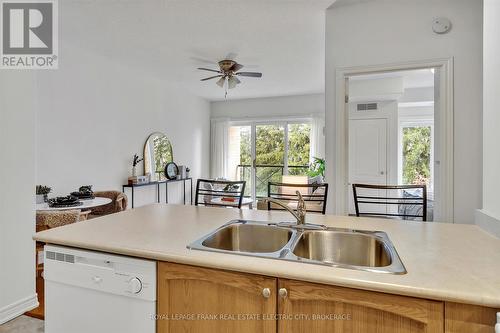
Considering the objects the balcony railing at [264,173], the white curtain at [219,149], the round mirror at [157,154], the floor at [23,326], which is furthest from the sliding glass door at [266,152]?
Answer: the floor at [23,326]

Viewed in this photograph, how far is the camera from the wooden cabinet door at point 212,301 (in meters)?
0.98

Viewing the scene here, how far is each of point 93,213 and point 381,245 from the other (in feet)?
11.0

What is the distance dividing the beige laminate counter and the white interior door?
3969 millimetres

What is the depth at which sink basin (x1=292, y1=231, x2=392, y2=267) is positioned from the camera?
1347 mm

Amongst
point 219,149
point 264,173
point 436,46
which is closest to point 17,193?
point 436,46

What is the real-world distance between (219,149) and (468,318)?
20.2 feet

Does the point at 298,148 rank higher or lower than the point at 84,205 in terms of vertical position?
higher

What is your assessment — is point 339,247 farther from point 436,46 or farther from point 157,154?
point 157,154

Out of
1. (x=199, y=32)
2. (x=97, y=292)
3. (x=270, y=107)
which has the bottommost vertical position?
(x=97, y=292)

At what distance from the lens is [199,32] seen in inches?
123

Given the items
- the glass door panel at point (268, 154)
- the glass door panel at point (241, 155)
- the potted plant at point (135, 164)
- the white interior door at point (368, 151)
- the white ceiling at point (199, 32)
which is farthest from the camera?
the glass door panel at point (241, 155)

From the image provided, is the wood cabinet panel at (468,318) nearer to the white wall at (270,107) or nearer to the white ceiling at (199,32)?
the white ceiling at (199,32)

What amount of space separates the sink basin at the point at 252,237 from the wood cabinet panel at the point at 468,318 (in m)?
0.74

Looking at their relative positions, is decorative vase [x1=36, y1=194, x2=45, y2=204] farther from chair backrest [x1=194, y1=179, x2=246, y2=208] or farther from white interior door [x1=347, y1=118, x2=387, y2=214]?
white interior door [x1=347, y1=118, x2=387, y2=214]
